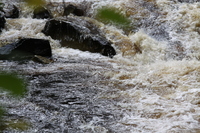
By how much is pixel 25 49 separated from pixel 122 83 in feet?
9.25

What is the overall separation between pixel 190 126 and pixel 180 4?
7051 mm

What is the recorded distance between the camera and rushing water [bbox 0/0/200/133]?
378 cm

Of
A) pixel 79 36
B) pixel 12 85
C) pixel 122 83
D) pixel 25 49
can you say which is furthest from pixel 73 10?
pixel 12 85

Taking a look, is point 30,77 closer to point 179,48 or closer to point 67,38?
point 67,38

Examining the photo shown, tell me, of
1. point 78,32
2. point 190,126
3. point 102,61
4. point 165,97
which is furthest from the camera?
point 78,32

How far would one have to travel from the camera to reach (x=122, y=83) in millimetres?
5125

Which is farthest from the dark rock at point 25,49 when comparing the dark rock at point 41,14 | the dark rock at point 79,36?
the dark rock at point 41,14

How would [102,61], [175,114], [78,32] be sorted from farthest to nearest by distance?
1. [78,32]
2. [102,61]
3. [175,114]

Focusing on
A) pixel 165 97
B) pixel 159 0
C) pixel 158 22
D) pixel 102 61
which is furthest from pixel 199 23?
pixel 165 97

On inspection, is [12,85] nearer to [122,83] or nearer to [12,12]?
[122,83]

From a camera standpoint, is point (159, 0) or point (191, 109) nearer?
point (191, 109)

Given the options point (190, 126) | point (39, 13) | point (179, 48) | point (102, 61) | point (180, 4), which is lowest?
point (190, 126)

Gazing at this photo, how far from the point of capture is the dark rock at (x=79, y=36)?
698cm

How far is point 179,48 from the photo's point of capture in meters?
7.42
